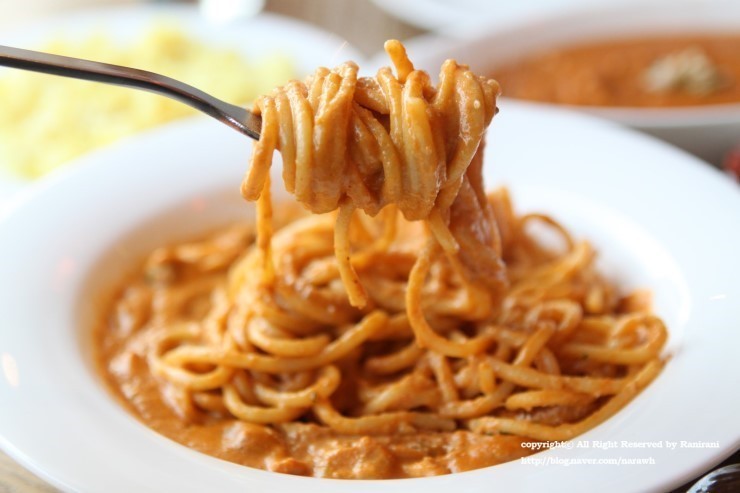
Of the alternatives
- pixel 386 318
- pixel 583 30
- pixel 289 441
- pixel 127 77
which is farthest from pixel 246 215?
pixel 583 30

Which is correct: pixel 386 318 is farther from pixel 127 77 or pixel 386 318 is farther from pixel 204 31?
pixel 204 31

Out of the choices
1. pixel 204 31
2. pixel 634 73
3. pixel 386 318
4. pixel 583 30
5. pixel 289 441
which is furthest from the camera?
pixel 204 31

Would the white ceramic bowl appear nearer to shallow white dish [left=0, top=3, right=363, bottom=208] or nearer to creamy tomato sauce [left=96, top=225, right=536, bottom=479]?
shallow white dish [left=0, top=3, right=363, bottom=208]

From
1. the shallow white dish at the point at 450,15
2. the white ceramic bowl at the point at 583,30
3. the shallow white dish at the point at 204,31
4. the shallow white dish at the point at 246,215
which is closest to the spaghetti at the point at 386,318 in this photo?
the shallow white dish at the point at 246,215

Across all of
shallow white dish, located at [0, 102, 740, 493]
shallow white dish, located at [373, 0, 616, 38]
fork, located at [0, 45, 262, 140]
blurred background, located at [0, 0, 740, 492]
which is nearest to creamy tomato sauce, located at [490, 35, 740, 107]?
blurred background, located at [0, 0, 740, 492]

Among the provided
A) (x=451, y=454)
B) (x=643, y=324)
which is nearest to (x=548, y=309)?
(x=643, y=324)
